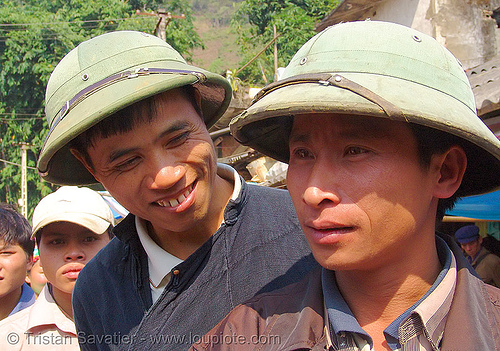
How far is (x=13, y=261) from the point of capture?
10.9 ft

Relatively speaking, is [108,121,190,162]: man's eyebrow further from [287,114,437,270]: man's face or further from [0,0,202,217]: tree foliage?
[0,0,202,217]: tree foliage

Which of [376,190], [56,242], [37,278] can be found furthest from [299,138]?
[37,278]

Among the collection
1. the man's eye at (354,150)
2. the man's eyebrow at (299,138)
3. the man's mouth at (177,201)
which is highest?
the man's eyebrow at (299,138)

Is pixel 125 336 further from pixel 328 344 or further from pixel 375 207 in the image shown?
pixel 375 207

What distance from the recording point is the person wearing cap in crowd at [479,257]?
6102mm

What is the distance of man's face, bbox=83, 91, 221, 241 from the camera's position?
1.71 metres

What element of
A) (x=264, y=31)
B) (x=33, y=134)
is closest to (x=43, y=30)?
(x=33, y=134)

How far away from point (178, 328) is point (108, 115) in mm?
821

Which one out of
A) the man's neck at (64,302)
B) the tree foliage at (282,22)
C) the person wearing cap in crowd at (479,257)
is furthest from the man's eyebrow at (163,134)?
the tree foliage at (282,22)

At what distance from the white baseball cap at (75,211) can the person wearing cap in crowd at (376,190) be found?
5.41 ft

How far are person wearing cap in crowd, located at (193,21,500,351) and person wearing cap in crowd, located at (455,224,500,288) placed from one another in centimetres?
532

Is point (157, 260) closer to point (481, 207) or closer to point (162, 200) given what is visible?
point (162, 200)

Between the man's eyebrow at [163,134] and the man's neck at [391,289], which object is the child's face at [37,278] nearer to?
the man's eyebrow at [163,134]

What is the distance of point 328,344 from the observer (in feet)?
4.35
